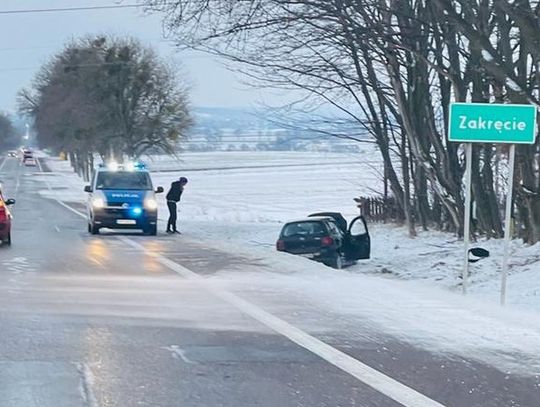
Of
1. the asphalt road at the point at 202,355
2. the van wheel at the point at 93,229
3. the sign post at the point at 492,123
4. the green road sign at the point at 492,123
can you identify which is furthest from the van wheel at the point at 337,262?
the green road sign at the point at 492,123

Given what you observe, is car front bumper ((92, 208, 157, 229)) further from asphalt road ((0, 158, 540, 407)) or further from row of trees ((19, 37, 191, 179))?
row of trees ((19, 37, 191, 179))

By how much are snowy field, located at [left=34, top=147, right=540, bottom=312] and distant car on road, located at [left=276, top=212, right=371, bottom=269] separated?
459mm

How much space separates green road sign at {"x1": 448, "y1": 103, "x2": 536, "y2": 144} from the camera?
14.4m

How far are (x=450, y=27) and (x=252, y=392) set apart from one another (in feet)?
55.1

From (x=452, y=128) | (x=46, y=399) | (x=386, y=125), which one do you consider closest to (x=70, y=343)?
(x=46, y=399)

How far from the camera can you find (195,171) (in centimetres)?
10594

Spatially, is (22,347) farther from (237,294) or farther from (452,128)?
(452,128)

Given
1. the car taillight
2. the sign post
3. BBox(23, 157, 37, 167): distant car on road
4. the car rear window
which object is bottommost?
BBox(23, 157, 37, 167): distant car on road

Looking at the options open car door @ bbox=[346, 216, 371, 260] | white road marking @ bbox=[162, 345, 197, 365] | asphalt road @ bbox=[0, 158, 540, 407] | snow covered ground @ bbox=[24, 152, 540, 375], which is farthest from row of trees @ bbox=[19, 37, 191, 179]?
white road marking @ bbox=[162, 345, 197, 365]

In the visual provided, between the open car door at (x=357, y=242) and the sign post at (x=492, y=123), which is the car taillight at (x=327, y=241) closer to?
the open car door at (x=357, y=242)

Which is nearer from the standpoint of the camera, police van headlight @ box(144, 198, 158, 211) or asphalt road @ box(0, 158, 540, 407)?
asphalt road @ box(0, 158, 540, 407)

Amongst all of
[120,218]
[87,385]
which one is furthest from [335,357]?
[120,218]

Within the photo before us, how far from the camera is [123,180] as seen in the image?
32281mm

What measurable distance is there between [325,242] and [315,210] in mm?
27597
